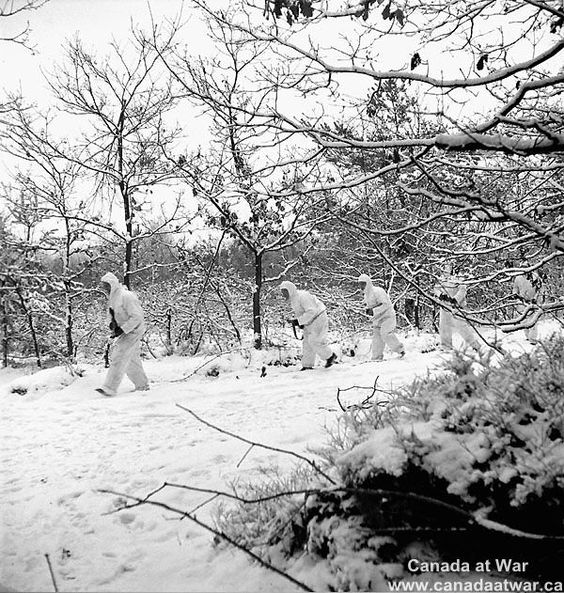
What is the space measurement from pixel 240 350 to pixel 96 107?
8.20 m

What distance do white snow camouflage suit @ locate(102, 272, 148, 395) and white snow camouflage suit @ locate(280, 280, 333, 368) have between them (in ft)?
11.5

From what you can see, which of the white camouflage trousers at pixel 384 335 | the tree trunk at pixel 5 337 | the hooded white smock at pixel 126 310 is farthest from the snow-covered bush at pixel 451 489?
the tree trunk at pixel 5 337

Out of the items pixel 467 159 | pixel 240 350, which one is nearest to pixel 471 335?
pixel 240 350

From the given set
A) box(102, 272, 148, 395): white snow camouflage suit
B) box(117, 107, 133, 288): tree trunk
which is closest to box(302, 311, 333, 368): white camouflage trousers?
box(102, 272, 148, 395): white snow camouflage suit

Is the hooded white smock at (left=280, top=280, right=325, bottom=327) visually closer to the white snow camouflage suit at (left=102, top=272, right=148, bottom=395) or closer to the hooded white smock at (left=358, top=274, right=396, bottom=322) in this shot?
the hooded white smock at (left=358, top=274, right=396, bottom=322)

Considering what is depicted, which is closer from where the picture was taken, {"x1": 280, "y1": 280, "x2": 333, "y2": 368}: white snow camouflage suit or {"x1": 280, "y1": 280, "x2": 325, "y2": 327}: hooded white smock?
{"x1": 280, "y1": 280, "x2": 333, "y2": 368}: white snow camouflage suit

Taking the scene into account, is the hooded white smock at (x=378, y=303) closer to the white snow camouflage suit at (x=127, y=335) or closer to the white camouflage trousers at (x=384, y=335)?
the white camouflage trousers at (x=384, y=335)

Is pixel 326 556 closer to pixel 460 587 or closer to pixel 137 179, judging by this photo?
pixel 460 587

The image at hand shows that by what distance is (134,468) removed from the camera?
13.9 ft

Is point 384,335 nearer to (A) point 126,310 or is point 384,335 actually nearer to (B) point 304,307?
(B) point 304,307

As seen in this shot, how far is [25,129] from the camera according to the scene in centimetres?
1304

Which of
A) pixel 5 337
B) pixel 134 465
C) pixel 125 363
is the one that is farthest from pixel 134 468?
pixel 5 337

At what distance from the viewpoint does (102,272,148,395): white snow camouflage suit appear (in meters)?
8.10

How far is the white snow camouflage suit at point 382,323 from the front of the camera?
1121 centimetres
